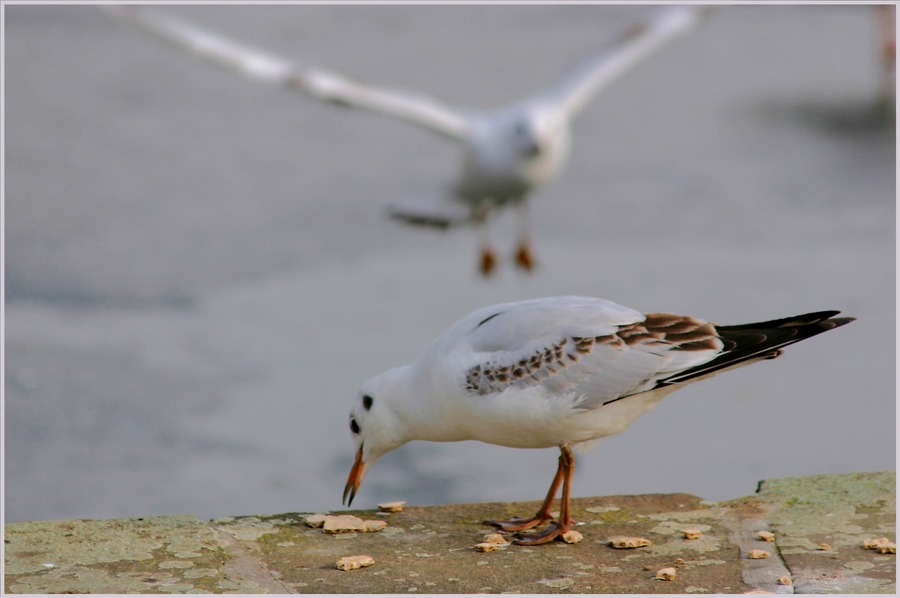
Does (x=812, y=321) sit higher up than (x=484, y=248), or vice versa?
(x=484, y=248)

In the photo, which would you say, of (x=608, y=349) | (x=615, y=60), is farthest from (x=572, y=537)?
(x=615, y=60)

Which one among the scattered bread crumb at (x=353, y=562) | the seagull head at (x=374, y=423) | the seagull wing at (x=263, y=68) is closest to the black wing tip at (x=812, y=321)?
the seagull head at (x=374, y=423)

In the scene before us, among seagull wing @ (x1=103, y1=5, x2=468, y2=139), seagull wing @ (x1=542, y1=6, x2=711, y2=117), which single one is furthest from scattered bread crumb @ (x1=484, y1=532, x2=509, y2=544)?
seagull wing @ (x1=542, y1=6, x2=711, y2=117)

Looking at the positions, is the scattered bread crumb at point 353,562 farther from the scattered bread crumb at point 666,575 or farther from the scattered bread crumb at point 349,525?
the scattered bread crumb at point 666,575

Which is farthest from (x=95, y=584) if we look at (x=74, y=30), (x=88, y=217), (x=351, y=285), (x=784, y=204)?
(x=74, y=30)

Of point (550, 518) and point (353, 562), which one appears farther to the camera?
point (550, 518)

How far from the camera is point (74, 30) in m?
16.6

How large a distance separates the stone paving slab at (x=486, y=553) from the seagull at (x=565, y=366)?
0.21 metres

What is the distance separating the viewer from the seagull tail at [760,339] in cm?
383

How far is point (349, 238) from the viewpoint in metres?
9.89

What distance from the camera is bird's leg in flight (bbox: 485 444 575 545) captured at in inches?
154

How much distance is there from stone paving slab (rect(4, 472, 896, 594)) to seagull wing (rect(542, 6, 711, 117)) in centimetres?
505

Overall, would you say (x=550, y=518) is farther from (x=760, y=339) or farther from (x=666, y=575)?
(x=760, y=339)

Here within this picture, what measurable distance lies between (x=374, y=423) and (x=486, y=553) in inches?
31.5
